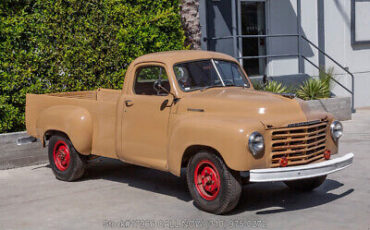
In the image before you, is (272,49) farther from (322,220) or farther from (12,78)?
(322,220)

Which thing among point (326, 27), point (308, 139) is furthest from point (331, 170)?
point (326, 27)

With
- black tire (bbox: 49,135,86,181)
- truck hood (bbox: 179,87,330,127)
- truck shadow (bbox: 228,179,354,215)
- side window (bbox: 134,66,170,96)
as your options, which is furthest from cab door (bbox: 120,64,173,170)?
truck shadow (bbox: 228,179,354,215)

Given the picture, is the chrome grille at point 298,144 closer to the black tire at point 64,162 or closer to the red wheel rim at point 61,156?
the black tire at point 64,162

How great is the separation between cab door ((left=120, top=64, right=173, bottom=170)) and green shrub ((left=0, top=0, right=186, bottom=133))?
10.5 ft

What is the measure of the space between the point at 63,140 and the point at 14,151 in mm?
1498

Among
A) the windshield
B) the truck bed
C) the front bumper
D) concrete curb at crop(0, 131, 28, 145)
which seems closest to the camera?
the front bumper

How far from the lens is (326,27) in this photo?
698 inches

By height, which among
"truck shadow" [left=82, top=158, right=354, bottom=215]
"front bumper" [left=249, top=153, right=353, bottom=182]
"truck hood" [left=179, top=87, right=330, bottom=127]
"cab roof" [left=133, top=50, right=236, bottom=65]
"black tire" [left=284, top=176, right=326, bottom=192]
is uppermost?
"cab roof" [left=133, top=50, right=236, bottom=65]

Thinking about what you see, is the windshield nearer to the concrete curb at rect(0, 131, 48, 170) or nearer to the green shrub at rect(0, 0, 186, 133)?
the concrete curb at rect(0, 131, 48, 170)

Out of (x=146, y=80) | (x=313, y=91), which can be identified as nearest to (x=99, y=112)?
(x=146, y=80)

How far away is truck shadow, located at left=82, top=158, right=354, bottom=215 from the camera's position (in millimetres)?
6828

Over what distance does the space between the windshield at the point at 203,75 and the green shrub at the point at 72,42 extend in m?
3.94

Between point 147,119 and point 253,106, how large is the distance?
1.56 metres

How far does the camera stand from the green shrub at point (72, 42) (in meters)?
10.0
